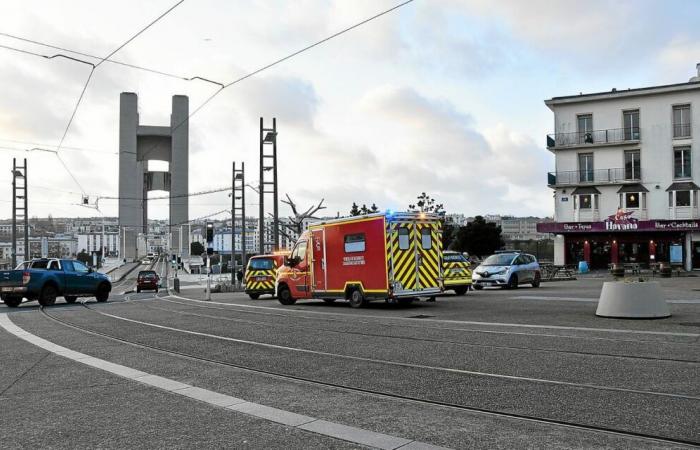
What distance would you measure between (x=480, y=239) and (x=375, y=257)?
62.9 m

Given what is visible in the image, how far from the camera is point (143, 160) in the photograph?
111 m

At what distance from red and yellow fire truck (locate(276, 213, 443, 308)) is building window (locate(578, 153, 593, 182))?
3641 cm

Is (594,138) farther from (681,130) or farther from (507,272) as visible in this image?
(507,272)

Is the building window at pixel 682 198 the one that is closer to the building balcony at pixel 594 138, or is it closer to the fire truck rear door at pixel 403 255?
the building balcony at pixel 594 138

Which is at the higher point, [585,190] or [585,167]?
[585,167]

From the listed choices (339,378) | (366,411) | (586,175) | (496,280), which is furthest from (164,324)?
(586,175)

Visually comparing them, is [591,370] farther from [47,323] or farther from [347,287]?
[47,323]

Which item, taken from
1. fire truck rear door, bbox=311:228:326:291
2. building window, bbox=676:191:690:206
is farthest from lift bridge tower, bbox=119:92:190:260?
fire truck rear door, bbox=311:228:326:291

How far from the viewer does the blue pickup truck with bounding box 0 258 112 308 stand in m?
21.8

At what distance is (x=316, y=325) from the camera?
13.2m

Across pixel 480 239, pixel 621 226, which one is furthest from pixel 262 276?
pixel 480 239

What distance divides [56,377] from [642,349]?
833 centimetres

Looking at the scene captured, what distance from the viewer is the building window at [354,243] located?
17.1 m

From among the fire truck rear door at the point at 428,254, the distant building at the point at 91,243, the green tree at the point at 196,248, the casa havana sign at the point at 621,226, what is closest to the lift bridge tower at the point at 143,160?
the green tree at the point at 196,248
